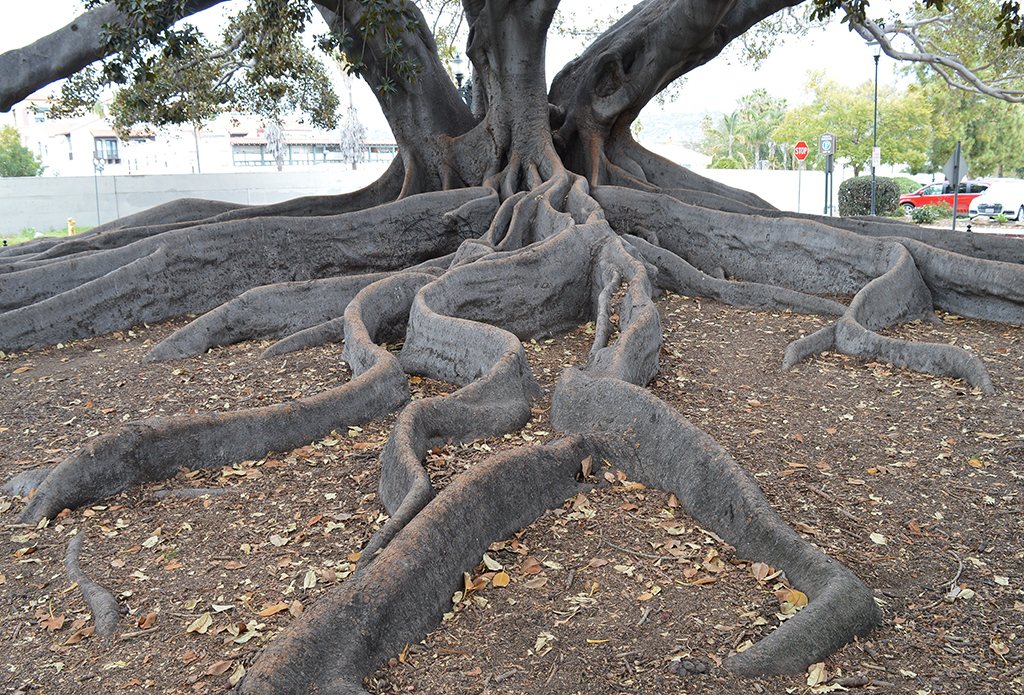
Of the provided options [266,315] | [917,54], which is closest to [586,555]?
[266,315]

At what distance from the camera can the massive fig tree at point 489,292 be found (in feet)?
9.66

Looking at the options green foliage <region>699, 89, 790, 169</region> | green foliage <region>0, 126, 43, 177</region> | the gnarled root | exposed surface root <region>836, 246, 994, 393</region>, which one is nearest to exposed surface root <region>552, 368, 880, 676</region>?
the gnarled root

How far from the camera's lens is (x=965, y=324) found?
21.6ft

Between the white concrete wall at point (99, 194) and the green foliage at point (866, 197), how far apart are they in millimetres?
18928

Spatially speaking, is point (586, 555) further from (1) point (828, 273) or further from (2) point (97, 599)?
(1) point (828, 273)

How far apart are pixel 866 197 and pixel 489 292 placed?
24.1 m

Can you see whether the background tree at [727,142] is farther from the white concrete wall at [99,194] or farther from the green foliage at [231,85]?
the green foliage at [231,85]

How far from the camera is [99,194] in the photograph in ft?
66.9

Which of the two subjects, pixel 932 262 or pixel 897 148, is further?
pixel 897 148

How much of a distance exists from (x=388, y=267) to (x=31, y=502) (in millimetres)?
5068

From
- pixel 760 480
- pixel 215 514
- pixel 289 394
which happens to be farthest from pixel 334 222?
pixel 760 480

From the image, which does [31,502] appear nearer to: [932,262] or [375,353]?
[375,353]

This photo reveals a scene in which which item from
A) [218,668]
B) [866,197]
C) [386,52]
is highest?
[386,52]

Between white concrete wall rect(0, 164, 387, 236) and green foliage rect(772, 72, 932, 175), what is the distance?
30.0 metres
